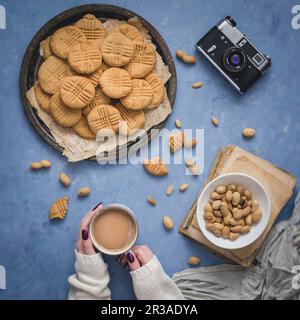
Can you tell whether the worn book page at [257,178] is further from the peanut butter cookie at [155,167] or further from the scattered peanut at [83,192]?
the scattered peanut at [83,192]

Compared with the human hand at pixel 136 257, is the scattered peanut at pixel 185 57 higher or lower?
higher

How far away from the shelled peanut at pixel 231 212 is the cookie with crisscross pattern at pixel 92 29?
48 cm

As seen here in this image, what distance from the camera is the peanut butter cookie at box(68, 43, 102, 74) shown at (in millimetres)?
1283

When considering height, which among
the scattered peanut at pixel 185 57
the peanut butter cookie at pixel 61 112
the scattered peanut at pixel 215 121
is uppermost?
the scattered peanut at pixel 185 57

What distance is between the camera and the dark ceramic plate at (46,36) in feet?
4.36

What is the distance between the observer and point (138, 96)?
4.30 ft

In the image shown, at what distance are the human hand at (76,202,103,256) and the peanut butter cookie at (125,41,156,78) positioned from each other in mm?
350

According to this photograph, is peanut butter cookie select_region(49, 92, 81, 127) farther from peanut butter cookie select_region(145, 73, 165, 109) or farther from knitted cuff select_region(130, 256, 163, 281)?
knitted cuff select_region(130, 256, 163, 281)

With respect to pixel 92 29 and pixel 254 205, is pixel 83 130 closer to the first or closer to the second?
pixel 92 29

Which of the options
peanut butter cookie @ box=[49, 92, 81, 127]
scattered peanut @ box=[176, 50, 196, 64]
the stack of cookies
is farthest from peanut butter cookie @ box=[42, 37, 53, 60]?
scattered peanut @ box=[176, 50, 196, 64]

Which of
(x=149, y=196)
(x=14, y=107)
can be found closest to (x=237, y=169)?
(x=149, y=196)

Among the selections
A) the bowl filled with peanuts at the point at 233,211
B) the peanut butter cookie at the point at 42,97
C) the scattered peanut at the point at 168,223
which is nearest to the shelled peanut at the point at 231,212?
the bowl filled with peanuts at the point at 233,211

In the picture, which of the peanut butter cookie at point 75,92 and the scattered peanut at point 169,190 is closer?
the peanut butter cookie at point 75,92
